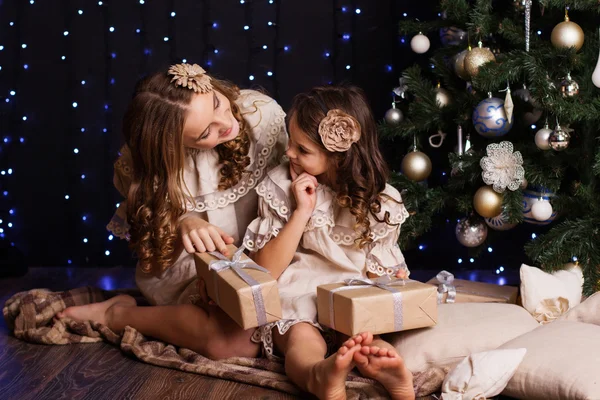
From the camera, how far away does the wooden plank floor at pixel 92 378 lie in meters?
2.03

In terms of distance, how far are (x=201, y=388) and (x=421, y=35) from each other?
1.70m

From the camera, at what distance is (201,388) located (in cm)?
205

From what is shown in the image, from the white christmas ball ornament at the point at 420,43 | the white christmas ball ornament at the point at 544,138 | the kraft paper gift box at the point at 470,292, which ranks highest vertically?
the white christmas ball ornament at the point at 420,43

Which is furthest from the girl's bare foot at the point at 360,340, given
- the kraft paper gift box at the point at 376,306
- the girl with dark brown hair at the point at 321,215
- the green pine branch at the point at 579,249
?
the green pine branch at the point at 579,249

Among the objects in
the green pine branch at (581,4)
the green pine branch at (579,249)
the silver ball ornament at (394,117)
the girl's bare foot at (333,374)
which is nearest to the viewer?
the girl's bare foot at (333,374)

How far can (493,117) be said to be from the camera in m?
2.67

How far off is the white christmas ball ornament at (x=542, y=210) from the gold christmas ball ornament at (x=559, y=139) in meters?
0.22

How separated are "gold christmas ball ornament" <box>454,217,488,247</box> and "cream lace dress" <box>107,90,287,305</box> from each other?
2.67 ft

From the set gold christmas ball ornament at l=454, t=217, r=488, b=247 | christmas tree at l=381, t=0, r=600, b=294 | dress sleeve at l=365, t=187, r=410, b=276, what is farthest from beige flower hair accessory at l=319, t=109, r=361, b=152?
gold christmas ball ornament at l=454, t=217, r=488, b=247

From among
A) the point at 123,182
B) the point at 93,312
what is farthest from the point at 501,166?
the point at 93,312

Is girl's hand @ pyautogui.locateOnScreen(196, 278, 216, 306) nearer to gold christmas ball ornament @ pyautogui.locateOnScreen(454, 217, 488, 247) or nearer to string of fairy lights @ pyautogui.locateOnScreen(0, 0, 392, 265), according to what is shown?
gold christmas ball ornament @ pyautogui.locateOnScreen(454, 217, 488, 247)

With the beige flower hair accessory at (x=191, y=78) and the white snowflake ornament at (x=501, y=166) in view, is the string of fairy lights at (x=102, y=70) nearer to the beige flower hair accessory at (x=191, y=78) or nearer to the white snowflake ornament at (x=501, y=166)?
the white snowflake ornament at (x=501, y=166)

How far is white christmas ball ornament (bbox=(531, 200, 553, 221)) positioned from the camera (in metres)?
2.66

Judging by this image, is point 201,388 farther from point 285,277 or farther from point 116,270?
point 116,270
